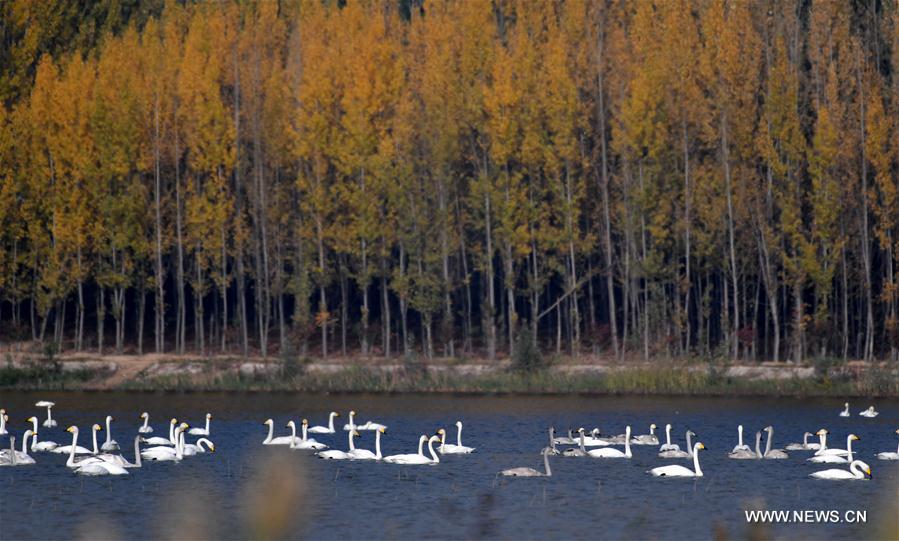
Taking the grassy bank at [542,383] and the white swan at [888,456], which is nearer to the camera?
the white swan at [888,456]

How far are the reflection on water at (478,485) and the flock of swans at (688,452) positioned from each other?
0.25 m

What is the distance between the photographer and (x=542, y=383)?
42.7m

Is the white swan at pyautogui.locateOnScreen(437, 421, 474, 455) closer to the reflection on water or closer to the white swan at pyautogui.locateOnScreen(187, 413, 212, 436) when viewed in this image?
the reflection on water

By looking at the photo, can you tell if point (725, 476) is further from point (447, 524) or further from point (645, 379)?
point (645, 379)

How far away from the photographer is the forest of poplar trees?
1818 inches

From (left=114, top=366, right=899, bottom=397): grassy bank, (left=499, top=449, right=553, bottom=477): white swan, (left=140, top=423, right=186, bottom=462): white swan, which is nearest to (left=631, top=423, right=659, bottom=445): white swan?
(left=499, top=449, right=553, bottom=477): white swan

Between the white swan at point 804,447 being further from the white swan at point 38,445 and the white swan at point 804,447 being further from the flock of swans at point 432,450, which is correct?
the white swan at point 38,445

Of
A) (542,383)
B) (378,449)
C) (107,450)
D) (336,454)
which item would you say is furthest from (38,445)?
(542,383)

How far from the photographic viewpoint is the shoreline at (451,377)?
41.5m

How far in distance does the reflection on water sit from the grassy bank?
1467 mm

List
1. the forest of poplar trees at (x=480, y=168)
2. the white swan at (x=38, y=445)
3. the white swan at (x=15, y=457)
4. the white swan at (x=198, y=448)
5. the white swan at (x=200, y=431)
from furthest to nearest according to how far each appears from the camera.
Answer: the forest of poplar trees at (x=480, y=168)
the white swan at (x=200, y=431)
the white swan at (x=38, y=445)
the white swan at (x=198, y=448)
the white swan at (x=15, y=457)

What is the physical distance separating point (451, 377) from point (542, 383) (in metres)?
2.93

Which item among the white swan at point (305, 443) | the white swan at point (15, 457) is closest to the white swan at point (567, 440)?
the white swan at point (305, 443)

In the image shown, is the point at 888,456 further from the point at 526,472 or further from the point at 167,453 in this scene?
the point at 167,453
